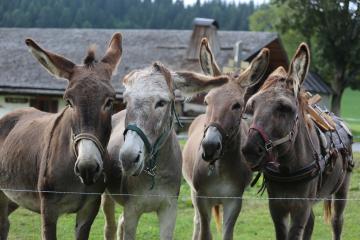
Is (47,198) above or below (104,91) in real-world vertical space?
below

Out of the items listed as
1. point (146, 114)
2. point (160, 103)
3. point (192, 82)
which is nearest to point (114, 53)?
point (192, 82)

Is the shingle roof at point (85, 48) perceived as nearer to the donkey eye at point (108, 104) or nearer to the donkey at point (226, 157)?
the donkey at point (226, 157)

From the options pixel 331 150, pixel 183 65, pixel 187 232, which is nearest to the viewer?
pixel 331 150

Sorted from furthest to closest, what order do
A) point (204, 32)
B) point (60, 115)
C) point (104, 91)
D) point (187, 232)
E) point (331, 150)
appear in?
point (204, 32)
point (187, 232)
point (331, 150)
point (60, 115)
point (104, 91)

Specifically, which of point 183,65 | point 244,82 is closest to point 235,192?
point 244,82

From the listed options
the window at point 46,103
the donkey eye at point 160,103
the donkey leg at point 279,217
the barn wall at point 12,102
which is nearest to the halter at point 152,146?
the donkey eye at point 160,103

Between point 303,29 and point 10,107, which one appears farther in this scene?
point 303,29

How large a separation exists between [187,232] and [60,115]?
13.0ft

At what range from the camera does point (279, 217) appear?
5496mm

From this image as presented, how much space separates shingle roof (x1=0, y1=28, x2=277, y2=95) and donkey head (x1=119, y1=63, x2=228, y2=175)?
19.6 m

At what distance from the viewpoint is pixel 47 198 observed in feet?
16.0

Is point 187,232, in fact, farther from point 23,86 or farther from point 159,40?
point 159,40

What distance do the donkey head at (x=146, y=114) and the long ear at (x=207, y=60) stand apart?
93 centimetres

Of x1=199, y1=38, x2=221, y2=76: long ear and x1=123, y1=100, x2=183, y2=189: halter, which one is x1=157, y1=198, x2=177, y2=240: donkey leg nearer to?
x1=123, y1=100, x2=183, y2=189: halter
